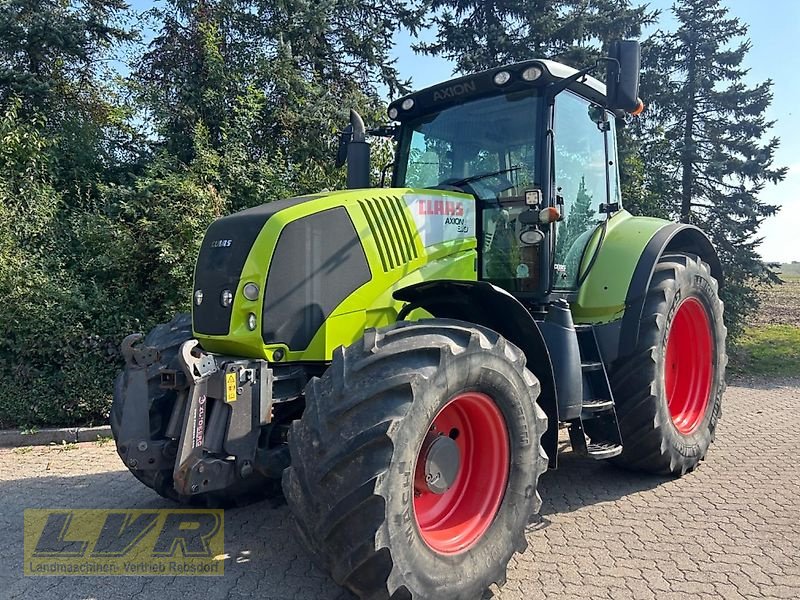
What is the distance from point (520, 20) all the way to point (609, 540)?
11.1 meters

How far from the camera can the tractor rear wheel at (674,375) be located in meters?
4.33

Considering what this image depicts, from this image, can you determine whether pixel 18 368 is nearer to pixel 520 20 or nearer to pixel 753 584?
pixel 753 584

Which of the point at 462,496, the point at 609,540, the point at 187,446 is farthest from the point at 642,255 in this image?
the point at 187,446

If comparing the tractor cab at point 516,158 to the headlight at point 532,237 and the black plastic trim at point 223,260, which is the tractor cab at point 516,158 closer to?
the headlight at point 532,237

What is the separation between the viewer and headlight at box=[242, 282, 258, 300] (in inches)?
125

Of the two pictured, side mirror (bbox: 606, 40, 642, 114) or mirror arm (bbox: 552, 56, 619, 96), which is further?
mirror arm (bbox: 552, 56, 619, 96)

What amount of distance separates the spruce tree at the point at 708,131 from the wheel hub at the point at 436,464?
35.7 feet

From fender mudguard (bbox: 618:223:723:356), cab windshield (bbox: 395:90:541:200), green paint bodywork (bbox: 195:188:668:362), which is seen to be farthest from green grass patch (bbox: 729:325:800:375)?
cab windshield (bbox: 395:90:541:200)

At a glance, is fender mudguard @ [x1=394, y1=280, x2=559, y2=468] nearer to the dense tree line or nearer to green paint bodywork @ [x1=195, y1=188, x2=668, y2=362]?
green paint bodywork @ [x1=195, y1=188, x2=668, y2=362]

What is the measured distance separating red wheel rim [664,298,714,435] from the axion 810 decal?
2.22 m

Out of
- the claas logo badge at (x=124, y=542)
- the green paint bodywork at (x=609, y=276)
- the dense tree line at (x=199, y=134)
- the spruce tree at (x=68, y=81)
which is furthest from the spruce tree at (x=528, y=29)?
the claas logo badge at (x=124, y=542)

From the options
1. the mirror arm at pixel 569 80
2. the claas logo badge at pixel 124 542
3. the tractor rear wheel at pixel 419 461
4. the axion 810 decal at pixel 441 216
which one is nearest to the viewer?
the tractor rear wheel at pixel 419 461

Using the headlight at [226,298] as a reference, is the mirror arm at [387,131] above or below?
above

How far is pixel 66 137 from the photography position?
30.0ft
